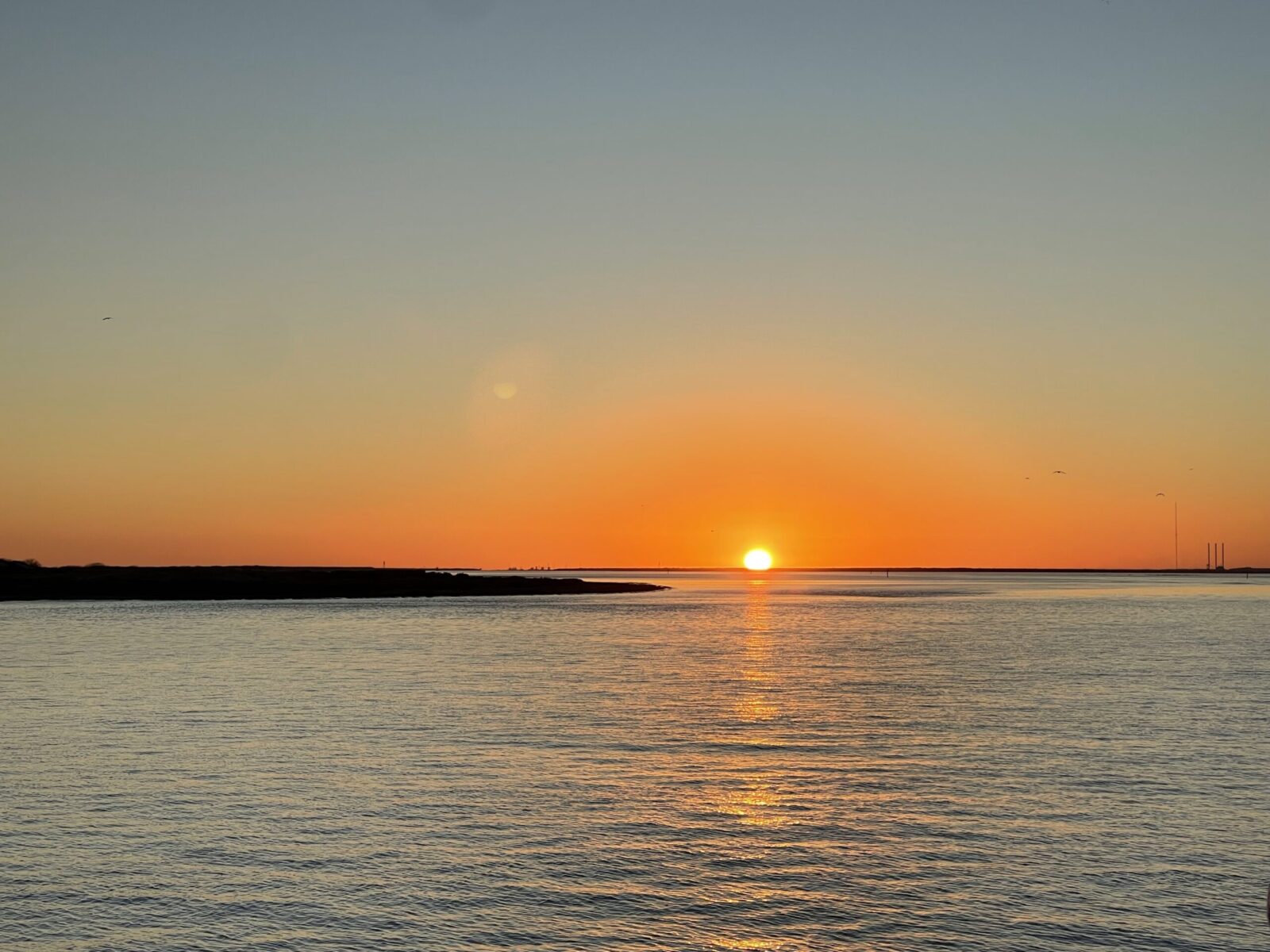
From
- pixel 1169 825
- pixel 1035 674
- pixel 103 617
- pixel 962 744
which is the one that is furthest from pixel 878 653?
pixel 103 617

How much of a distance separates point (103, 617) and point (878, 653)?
70.6 metres

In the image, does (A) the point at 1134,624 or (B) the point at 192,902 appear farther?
(A) the point at 1134,624

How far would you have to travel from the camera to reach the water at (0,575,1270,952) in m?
16.3

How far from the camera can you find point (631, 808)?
2327cm

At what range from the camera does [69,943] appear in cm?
1544

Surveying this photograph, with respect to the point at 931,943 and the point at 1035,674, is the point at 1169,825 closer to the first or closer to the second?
the point at 931,943

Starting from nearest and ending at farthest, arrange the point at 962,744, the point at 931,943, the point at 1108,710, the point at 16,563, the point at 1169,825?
1. the point at 931,943
2. the point at 1169,825
3. the point at 962,744
4. the point at 1108,710
5. the point at 16,563

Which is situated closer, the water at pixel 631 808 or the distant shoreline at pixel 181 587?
the water at pixel 631 808

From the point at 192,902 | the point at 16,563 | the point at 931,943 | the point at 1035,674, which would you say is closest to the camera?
the point at 931,943

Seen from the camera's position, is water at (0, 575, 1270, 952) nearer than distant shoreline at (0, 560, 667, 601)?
Yes

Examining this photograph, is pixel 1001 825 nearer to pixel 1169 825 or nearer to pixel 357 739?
pixel 1169 825

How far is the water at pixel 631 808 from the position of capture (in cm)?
1630

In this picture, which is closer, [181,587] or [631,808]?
[631,808]

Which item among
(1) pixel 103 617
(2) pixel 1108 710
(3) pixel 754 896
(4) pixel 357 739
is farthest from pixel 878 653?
(1) pixel 103 617
